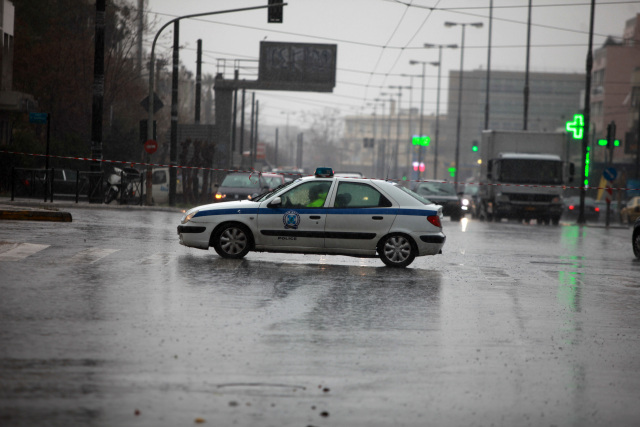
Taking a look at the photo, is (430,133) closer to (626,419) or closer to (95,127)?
(95,127)

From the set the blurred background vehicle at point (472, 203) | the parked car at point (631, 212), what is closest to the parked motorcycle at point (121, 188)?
the blurred background vehicle at point (472, 203)

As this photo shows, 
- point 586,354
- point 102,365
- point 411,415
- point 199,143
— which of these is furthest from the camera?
point 199,143

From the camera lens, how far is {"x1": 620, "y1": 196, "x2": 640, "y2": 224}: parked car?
50.0 meters

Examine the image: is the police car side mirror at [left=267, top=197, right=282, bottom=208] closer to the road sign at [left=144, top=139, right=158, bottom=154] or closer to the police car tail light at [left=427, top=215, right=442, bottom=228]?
the police car tail light at [left=427, top=215, right=442, bottom=228]

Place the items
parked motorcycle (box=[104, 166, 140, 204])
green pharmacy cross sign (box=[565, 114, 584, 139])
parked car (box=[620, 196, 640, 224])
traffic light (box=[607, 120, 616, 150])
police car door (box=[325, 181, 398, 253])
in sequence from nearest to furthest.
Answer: police car door (box=[325, 181, 398, 253]), parked motorcycle (box=[104, 166, 140, 204]), traffic light (box=[607, 120, 616, 150]), green pharmacy cross sign (box=[565, 114, 584, 139]), parked car (box=[620, 196, 640, 224])

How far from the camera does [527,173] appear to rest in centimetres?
3747

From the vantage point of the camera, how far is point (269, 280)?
1308 centimetres

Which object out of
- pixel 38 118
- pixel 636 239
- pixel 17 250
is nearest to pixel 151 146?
pixel 38 118

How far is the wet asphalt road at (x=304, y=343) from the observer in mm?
6289

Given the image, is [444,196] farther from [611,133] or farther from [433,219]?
[433,219]

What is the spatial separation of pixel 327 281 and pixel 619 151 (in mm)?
87880

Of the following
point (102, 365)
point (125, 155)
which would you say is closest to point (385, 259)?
point (102, 365)

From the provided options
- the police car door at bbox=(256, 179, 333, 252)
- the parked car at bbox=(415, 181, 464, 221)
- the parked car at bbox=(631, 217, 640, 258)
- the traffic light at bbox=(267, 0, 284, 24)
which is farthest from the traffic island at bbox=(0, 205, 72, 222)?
the parked car at bbox=(415, 181, 464, 221)

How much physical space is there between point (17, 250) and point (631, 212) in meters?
40.7
